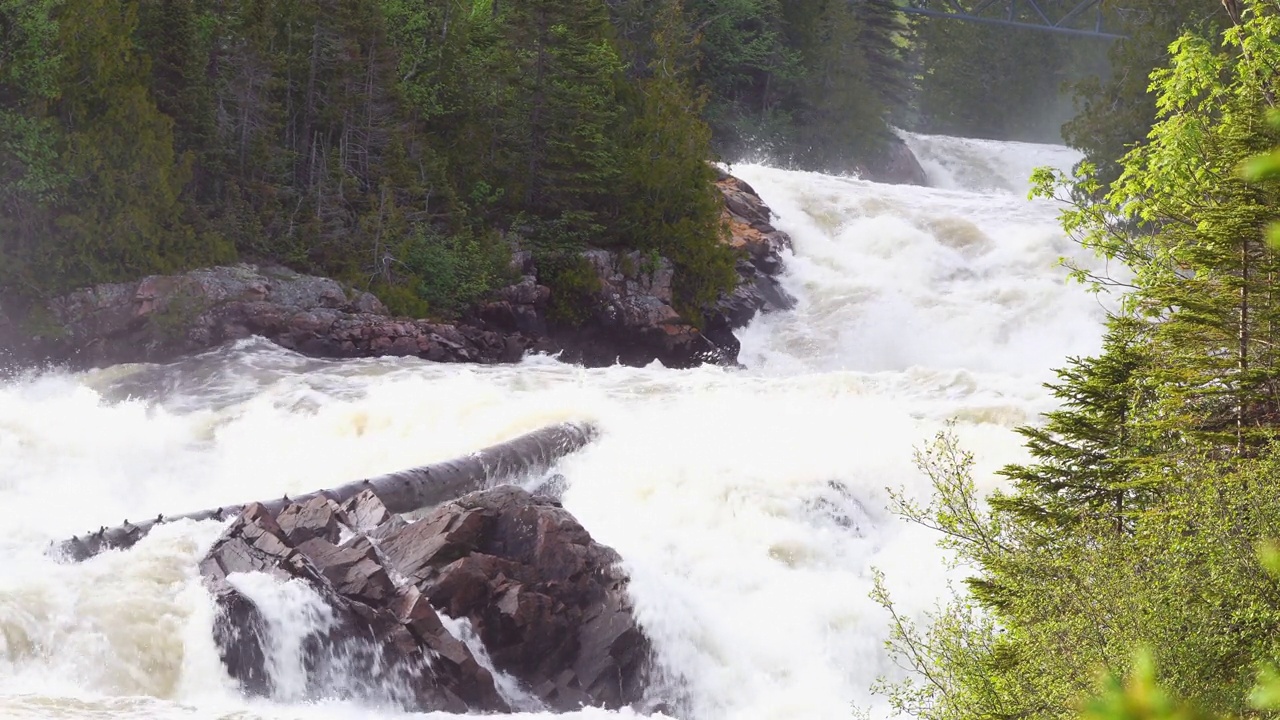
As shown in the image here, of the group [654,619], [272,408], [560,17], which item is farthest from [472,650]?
[560,17]

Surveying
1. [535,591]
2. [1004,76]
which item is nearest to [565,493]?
[535,591]

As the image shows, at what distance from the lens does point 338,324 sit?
2481 centimetres

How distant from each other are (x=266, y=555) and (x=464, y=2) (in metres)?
27.0

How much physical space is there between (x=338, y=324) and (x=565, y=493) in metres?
9.10

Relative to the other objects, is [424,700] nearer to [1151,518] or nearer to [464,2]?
[1151,518]

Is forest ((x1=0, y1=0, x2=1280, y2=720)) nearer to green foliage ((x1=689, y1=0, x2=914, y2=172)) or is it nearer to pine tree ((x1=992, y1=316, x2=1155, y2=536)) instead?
pine tree ((x1=992, y1=316, x2=1155, y2=536))

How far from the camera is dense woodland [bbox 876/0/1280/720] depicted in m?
7.74

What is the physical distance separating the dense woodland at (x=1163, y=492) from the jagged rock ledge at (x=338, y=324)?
14230 millimetres

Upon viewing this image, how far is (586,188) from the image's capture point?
3086cm

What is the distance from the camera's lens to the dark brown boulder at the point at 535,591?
1282cm

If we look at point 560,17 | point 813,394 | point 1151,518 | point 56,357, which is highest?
point 560,17

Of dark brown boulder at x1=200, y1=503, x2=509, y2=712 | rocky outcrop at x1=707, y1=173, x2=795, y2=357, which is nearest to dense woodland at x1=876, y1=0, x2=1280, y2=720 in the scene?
dark brown boulder at x1=200, y1=503, x2=509, y2=712

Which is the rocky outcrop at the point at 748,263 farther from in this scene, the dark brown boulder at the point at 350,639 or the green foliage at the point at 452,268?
the dark brown boulder at the point at 350,639

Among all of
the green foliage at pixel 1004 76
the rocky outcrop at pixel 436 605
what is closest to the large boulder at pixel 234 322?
the rocky outcrop at pixel 436 605
